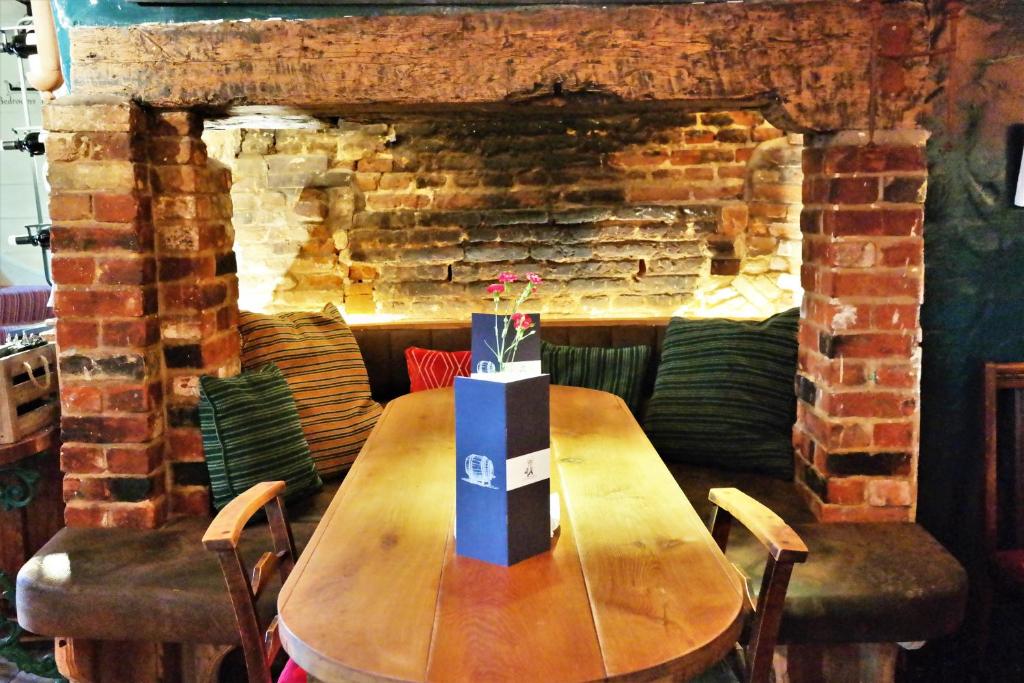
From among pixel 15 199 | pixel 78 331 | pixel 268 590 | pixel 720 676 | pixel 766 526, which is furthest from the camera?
pixel 15 199

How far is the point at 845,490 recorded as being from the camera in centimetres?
239

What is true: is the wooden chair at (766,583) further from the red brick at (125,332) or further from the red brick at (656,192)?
the red brick at (656,192)

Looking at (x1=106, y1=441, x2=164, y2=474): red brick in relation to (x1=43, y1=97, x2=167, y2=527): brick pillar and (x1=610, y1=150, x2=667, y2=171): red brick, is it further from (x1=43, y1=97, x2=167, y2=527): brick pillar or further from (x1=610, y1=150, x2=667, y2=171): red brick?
(x1=610, y1=150, x2=667, y2=171): red brick

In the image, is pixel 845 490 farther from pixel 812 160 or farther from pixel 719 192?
pixel 719 192

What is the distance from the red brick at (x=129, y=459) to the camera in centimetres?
242

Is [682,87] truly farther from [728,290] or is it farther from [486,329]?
[728,290]

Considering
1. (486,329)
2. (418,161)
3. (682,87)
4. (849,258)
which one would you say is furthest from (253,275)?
(849,258)

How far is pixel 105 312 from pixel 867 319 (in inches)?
82.6

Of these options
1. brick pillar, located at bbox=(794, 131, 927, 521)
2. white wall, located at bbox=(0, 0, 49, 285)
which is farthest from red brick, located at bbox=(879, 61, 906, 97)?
white wall, located at bbox=(0, 0, 49, 285)

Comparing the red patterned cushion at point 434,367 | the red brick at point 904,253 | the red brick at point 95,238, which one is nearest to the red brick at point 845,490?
the red brick at point 904,253

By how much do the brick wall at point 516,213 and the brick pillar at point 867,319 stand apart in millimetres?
996

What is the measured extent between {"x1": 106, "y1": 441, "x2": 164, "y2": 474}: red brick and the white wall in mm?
5393

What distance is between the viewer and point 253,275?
3.56 m

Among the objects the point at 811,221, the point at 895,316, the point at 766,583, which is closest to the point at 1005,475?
the point at 895,316
